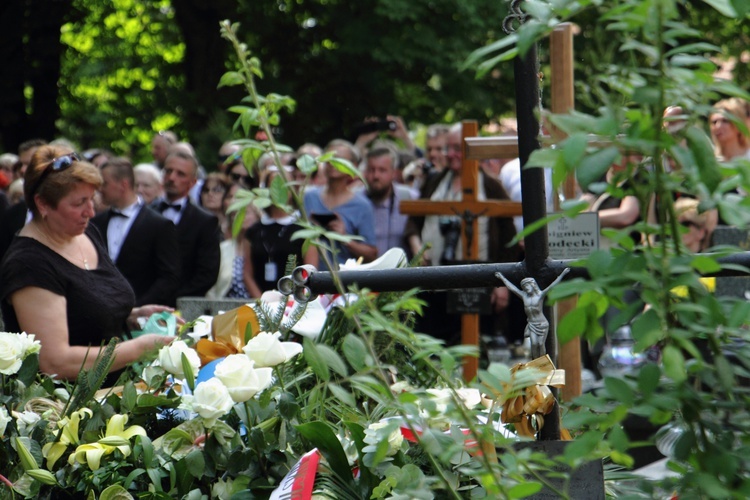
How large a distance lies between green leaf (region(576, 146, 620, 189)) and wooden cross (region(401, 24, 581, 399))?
1899 mm

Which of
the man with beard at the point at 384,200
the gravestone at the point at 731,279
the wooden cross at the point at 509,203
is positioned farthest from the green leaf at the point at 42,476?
the man with beard at the point at 384,200

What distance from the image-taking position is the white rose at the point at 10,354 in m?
2.35

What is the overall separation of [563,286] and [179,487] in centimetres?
120

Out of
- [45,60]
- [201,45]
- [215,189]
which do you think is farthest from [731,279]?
[45,60]

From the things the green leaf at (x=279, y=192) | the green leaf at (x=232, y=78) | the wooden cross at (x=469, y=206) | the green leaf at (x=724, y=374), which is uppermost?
the green leaf at (x=232, y=78)

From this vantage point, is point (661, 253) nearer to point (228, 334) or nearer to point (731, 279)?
point (228, 334)

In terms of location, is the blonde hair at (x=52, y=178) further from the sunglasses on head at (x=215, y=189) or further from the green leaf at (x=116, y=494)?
the sunglasses on head at (x=215, y=189)

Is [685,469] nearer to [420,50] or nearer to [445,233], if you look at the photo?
[445,233]

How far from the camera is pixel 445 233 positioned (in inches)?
291

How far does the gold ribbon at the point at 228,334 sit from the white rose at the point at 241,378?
14.0 inches

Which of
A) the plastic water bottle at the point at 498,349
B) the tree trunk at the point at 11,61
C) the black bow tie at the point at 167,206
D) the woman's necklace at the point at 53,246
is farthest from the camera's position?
the tree trunk at the point at 11,61

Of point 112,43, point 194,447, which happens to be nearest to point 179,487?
point 194,447

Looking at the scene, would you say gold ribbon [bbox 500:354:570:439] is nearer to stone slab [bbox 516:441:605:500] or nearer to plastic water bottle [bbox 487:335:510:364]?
stone slab [bbox 516:441:605:500]

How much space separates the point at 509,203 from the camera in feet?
19.7
